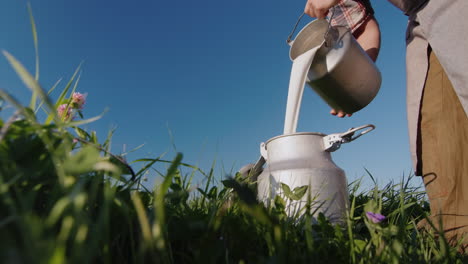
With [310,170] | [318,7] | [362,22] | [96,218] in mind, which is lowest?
[96,218]

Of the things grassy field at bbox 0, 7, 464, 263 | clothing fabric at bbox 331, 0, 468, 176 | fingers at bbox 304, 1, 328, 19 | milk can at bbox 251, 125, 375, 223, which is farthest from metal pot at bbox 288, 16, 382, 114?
grassy field at bbox 0, 7, 464, 263

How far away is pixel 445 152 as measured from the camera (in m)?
1.33

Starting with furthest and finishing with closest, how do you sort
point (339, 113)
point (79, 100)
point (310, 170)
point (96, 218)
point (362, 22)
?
1. point (362, 22)
2. point (339, 113)
3. point (79, 100)
4. point (310, 170)
5. point (96, 218)

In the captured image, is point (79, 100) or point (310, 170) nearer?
point (310, 170)

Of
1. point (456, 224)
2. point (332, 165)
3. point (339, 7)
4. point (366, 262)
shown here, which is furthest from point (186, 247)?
point (339, 7)

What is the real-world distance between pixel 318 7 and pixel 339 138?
753 millimetres

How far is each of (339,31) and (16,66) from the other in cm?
151

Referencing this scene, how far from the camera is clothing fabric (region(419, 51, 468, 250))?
130cm

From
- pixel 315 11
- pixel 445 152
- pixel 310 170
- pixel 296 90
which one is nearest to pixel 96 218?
pixel 310 170

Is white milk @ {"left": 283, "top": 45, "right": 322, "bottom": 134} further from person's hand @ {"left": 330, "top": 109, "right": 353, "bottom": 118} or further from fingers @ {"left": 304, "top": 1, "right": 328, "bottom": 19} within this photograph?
person's hand @ {"left": 330, "top": 109, "right": 353, "bottom": 118}

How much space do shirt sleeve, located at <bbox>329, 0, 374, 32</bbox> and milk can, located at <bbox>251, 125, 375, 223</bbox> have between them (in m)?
1.00

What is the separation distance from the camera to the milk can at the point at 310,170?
1142mm

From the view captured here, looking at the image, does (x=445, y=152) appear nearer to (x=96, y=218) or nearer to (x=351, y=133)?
(x=351, y=133)

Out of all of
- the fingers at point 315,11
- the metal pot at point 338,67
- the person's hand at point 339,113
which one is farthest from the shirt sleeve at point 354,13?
the person's hand at point 339,113
